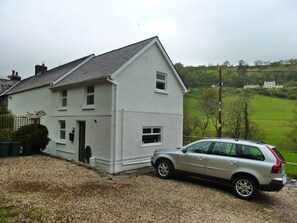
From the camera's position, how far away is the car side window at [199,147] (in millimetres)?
8734

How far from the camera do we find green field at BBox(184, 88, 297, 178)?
2858 cm

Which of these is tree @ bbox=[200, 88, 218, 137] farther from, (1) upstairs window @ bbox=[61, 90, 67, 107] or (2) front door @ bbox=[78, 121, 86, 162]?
(2) front door @ bbox=[78, 121, 86, 162]

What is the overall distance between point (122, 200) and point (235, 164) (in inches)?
163

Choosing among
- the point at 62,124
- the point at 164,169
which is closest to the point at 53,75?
the point at 62,124

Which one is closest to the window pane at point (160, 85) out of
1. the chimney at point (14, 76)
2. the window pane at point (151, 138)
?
the window pane at point (151, 138)

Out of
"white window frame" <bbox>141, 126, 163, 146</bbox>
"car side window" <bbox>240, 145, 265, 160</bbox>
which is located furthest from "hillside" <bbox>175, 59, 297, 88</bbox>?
"car side window" <bbox>240, 145, 265, 160</bbox>

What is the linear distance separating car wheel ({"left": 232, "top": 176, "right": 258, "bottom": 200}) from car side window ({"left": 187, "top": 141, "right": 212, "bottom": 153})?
62.2 inches

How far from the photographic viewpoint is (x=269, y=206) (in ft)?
23.9

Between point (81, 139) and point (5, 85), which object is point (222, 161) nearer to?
point (81, 139)

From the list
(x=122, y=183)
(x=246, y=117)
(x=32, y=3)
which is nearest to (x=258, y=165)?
(x=122, y=183)

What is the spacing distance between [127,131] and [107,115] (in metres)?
1.30

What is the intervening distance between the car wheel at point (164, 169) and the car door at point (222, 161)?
1.66 metres

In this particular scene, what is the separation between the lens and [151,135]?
41.1ft

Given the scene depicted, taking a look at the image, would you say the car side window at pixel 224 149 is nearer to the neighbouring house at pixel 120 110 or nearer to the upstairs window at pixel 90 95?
the neighbouring house at pixel 120 110
